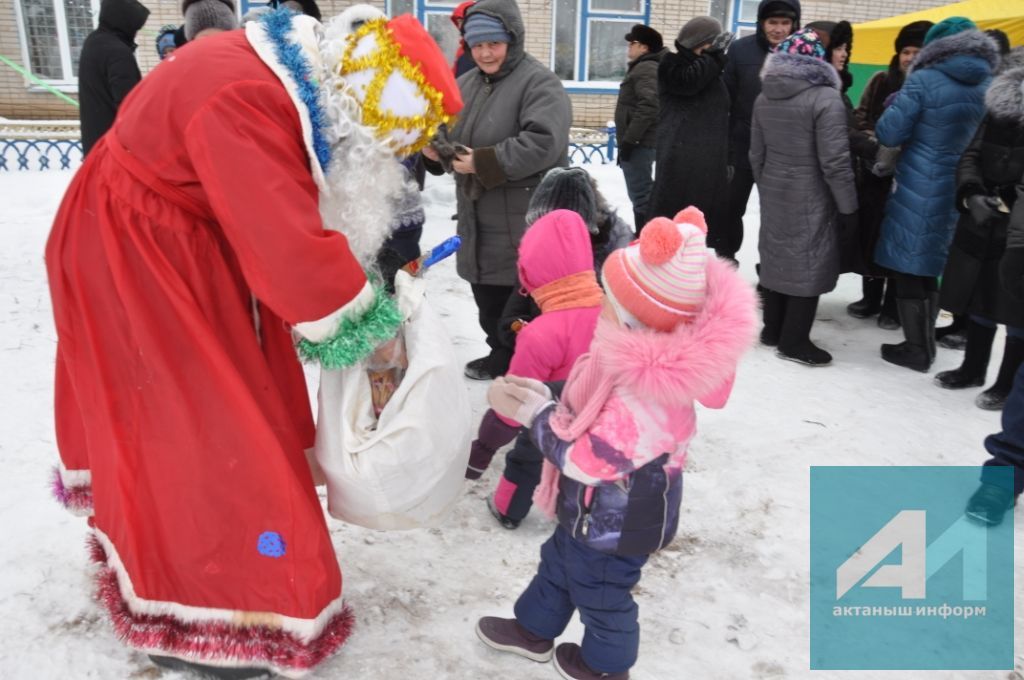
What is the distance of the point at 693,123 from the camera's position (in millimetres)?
5004

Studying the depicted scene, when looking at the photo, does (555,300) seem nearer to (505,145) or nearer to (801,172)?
(505,145)

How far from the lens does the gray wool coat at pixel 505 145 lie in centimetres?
357

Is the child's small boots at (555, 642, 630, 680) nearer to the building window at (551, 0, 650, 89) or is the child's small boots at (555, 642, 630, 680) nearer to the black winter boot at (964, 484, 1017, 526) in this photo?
the black winter boot at (964, 484, 1017, 526)

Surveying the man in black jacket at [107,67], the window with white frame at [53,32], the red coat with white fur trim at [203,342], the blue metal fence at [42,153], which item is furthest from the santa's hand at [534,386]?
the window with white frame at [53,32]

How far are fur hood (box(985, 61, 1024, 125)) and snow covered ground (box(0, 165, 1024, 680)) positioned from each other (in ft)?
4.80

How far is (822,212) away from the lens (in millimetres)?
4438

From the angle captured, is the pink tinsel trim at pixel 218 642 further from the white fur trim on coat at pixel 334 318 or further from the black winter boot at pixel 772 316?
the black winter boot at pixel 772 316

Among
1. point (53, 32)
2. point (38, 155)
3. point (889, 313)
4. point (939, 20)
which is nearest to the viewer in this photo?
point (889, 313)

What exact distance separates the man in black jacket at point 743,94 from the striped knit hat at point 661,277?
371cm

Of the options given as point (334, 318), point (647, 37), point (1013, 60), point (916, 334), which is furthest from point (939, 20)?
point (334, 318)

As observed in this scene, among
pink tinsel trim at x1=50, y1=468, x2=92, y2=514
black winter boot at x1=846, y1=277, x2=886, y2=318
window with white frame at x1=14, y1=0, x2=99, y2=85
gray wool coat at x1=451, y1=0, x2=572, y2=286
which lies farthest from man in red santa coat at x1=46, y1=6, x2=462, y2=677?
window with white frame at x1=14, y1=0, x2=99, y2=85

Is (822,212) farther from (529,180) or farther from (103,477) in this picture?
(103,477)

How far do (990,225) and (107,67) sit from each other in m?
5.00

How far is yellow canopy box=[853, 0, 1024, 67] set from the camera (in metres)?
6.43
